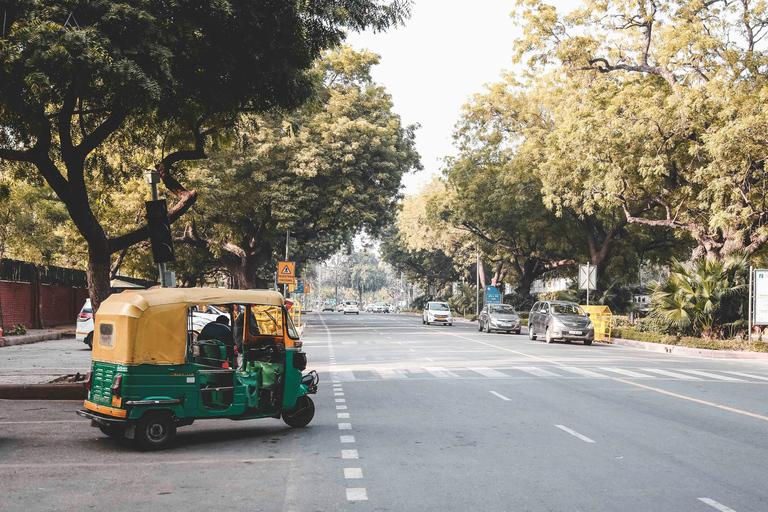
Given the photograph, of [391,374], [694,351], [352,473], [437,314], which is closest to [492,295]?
[437,314]

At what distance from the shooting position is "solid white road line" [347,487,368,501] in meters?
6.89

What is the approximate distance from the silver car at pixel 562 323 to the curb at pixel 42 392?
21.2 metres

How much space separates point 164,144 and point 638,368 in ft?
40.7

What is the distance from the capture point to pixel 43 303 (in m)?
34.3

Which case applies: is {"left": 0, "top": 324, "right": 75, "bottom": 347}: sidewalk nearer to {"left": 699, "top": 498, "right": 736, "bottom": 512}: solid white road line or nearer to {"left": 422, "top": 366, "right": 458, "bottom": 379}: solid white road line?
{"left": 422, "top": 366, "right": 458, "bottom": 379}: solid white road line

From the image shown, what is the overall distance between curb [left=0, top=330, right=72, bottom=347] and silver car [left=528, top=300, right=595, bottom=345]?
1877cm

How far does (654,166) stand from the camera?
97.5 feet

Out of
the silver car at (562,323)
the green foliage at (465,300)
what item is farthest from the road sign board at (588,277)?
the green foliage at (465,300)

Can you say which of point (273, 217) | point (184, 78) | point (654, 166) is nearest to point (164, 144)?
point (184, 78)

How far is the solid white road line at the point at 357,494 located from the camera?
22.6 ft

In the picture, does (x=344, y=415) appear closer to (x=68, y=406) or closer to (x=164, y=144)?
(x=68, y=406)

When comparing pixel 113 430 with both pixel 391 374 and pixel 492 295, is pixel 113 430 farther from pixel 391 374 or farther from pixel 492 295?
pixel 492 295

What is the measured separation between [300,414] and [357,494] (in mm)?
3874

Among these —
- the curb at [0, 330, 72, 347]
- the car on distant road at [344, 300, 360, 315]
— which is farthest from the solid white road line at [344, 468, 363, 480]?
the car on distant road at [344, 300, 360, 315]
